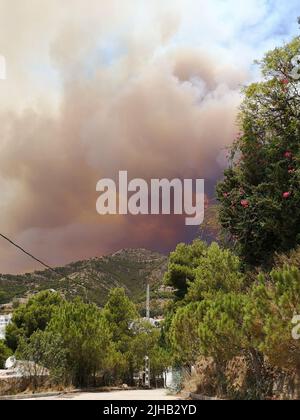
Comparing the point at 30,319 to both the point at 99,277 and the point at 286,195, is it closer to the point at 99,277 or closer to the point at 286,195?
the point at 286,195

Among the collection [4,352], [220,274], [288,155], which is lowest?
[4,352]

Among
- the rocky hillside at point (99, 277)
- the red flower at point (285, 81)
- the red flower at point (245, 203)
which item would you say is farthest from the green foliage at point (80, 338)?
the rocky hillside at point (99, 277)

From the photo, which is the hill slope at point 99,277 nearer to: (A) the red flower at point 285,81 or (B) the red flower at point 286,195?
(A) the red flower at point 285,81

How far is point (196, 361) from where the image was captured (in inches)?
1085

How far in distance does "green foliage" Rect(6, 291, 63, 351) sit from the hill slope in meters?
51.3

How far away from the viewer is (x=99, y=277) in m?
125

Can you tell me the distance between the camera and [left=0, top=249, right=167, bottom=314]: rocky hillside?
378ft

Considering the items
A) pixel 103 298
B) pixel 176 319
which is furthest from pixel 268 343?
pixel 103 298

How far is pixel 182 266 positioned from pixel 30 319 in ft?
54.7

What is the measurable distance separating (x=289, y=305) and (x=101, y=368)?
88.0 ft

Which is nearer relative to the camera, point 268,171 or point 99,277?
point 268,171

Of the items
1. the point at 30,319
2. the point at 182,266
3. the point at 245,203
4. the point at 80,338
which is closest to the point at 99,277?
the point at 30,319

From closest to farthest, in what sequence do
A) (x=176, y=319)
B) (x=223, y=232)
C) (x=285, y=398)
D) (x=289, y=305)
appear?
(x=289, y=305) < (x=285, y=398) < (x=176, y=319) < (x=223, y=232)
